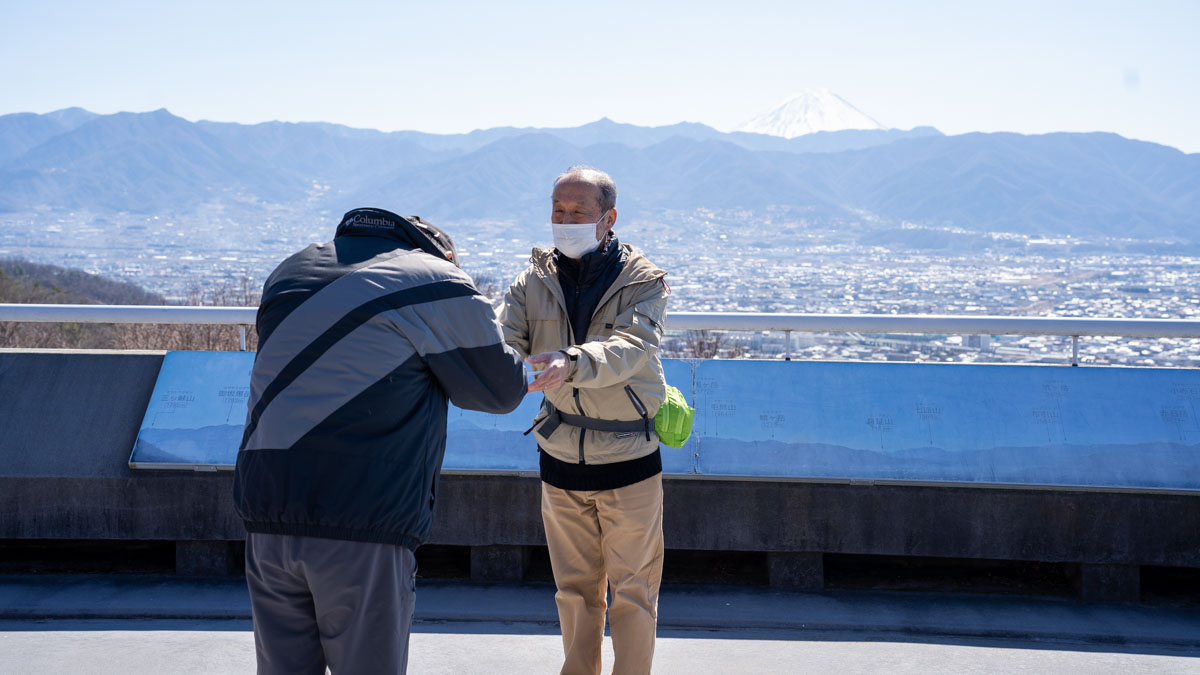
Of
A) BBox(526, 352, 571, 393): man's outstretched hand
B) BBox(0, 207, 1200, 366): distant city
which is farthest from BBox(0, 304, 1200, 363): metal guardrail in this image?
BBox(526, 352, 571, 393): man's outstretched hand

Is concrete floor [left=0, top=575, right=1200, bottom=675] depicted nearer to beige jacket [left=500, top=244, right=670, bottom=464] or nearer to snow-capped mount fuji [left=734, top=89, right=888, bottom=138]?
beige jacket [left=500, top=244, right=670, bottom=464]

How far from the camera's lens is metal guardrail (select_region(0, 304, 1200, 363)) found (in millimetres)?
5309

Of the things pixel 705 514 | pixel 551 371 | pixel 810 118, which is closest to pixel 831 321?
pixel 705 514

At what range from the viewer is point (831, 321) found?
5.44m

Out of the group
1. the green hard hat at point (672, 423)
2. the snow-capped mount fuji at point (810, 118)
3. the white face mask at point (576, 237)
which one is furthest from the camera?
the snow-capped mount fuji at point (810, 118)

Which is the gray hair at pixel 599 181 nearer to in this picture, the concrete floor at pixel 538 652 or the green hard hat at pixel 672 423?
the green hard hat at pixel 672 423

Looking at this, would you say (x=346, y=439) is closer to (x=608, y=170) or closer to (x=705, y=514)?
(x=705, y=514)

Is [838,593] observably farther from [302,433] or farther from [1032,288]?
[1032,288]

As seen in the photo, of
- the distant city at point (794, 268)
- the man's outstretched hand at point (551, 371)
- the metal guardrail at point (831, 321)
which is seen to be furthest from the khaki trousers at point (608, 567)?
the distant city at point (794, 268)

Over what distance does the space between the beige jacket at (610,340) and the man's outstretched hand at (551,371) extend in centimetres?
21

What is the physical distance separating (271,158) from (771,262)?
43740mm

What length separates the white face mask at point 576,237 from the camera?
3.54m

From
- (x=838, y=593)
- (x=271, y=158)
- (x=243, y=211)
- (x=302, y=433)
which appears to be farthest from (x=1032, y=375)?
(x=271, y=158)

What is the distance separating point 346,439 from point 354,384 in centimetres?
14
